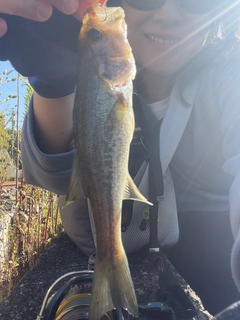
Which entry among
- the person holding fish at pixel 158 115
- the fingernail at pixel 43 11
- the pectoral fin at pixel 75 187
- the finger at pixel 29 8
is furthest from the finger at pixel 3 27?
the pectoral fin at pixel 75 187

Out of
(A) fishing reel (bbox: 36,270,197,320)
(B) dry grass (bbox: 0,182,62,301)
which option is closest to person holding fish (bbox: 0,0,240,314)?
(A) fishing reel (bbox: 36,270,197,320)

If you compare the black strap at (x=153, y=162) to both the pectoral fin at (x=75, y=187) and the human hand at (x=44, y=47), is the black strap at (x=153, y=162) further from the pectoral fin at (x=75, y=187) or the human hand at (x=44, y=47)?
the pectoral fin at (x=75, y=187)

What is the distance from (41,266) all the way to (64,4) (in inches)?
85.9

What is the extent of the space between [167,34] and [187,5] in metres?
0.20

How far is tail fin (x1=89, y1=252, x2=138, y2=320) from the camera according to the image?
107cm

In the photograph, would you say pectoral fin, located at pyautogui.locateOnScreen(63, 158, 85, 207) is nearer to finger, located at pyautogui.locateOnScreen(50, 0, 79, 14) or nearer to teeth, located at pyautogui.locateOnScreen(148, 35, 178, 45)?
finger, located at pyautogui.locateOnScreen(50, 0, 79, 14)

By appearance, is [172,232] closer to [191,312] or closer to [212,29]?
[191,312]

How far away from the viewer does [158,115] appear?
2.31 metres

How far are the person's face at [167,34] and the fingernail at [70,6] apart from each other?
106cm

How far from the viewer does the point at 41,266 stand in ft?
9.14

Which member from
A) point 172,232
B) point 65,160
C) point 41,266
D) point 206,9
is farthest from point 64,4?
point 41,266

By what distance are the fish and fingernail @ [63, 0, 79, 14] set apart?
6 centimetres

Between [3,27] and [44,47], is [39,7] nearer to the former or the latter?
[3,27]

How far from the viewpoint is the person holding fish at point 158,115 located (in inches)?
45.8
